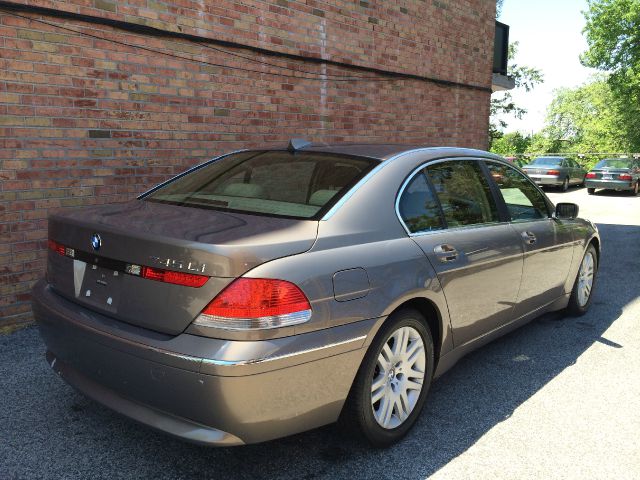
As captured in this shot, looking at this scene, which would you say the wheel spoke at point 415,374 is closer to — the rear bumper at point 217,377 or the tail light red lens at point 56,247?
the rear bumper at point 217,377

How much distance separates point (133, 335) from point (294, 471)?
97 cm

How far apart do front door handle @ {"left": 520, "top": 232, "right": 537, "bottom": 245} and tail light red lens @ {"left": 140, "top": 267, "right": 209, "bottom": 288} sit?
8.02 ft

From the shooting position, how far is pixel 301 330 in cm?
227

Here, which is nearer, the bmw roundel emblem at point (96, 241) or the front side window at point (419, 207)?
the bmw roundel emblem at point (96, 241)

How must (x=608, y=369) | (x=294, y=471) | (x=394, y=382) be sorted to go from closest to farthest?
(x=294, y=471) < (x=394, y=382) < (x=608, y=369)

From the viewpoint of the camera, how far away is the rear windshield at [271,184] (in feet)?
9.13

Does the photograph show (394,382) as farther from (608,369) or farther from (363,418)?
(608,369)

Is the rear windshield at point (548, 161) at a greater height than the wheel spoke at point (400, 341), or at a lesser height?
greater

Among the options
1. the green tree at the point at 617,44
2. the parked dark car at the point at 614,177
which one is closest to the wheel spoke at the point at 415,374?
the parked dark car at the point at 614,177

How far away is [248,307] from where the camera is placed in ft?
7.15

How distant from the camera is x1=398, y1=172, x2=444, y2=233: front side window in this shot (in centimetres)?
294

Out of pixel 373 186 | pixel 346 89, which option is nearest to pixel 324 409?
pixel 373 186

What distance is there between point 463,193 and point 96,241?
213 cm

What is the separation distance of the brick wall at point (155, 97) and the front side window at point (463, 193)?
10.3ft
